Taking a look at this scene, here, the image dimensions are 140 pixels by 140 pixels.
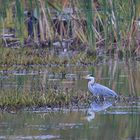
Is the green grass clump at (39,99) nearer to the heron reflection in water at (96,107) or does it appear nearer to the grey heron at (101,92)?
the heron reflection in water at (96,107)

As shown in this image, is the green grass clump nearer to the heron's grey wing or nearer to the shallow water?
the shallow water

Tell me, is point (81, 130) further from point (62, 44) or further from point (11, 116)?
point (62, 44)

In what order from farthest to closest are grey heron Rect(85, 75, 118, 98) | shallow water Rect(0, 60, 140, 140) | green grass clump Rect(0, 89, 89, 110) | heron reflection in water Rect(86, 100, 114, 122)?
grey heron Rect(85, 75, 118, 98) < green grass clump Rect(0, 89, 89, 110) < heron reflection in water Rect(86, 100, 114, 122) < shallow water Rect(0, 60, 140, 140)

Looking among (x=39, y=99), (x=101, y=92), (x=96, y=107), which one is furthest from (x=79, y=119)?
(x=101, y=92)

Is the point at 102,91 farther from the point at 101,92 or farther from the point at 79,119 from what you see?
the point at 79,119

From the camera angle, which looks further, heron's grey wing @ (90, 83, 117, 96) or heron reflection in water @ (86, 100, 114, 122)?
heron's grey wing @ (90, 83, 117, 96)

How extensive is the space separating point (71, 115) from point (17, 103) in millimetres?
894

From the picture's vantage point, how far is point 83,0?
341 inches

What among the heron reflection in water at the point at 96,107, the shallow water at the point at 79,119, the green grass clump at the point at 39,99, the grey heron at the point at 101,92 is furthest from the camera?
the grey heron at the point at 101,92

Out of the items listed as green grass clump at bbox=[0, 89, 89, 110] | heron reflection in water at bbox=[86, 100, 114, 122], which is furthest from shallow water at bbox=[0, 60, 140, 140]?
green grass clump at bbox=[0, 89, 89, 110]

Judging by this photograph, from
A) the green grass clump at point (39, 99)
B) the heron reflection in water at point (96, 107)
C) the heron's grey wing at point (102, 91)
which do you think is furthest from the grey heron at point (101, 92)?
the green grass clump at point (39, 99)

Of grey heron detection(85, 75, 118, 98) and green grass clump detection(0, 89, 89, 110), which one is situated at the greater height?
green grass clump detection(0, 89, 89, 110)

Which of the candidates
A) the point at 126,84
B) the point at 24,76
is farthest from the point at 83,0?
the point at 24,76

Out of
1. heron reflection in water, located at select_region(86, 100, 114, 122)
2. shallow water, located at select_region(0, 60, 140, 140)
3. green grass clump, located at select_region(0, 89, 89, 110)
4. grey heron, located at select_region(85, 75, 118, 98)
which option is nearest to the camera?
shallow water, located at select_region(0, 60, 140, 140)
